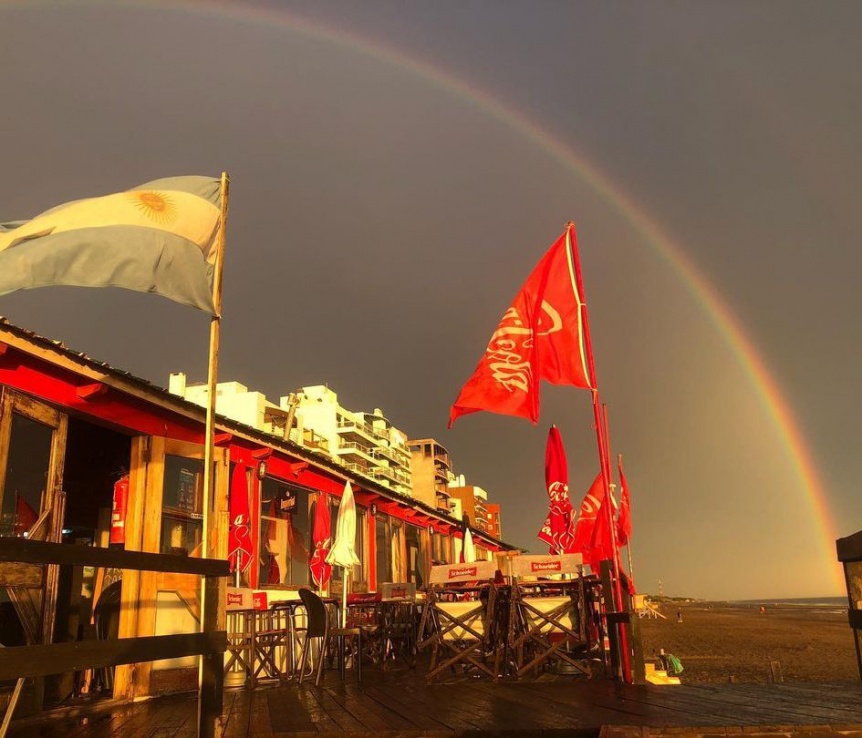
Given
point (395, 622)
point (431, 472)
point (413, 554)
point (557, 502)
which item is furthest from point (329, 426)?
point (395, 622)

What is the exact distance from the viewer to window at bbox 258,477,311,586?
12.0 metres

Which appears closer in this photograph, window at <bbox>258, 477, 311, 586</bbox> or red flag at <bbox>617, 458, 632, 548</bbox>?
window at <bbox>258, 477, 311, 586</bbox>

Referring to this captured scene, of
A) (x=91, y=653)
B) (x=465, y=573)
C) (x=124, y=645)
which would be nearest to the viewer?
(x=91, y=653)

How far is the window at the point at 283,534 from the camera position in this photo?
11977 millimetres

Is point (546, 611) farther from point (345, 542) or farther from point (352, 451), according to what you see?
point (352, 451)

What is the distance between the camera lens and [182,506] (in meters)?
9.09

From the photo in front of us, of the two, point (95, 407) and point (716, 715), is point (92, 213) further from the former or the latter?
point (716, 715)

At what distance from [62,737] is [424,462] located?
87456 mm

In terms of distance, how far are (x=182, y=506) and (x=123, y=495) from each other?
73cm

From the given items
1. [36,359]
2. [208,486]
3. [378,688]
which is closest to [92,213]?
[36,359]

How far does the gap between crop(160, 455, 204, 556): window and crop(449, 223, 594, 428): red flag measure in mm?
3581

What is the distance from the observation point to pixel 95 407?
7582 mm

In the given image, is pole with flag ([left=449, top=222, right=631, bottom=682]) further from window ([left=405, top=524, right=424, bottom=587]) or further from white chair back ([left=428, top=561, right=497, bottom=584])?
window ([left=405, top=524, right=424, bottom=587])

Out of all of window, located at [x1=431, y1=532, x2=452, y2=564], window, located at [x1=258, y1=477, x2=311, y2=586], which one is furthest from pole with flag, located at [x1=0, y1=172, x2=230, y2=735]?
window, located at [x1=431, y1=532, x2=452, y2=564]
